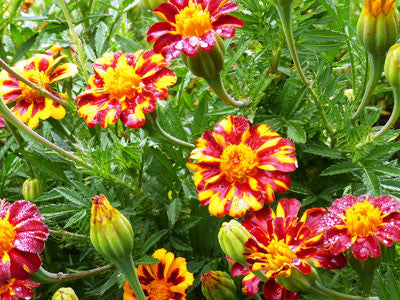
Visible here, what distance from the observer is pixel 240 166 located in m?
0.68

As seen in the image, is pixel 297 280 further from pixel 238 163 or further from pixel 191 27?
pixel 191 27

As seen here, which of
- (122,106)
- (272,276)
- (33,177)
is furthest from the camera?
(33,177)

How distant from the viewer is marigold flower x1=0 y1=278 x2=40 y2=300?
2.17ft

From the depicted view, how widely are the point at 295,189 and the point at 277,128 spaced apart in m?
0.09

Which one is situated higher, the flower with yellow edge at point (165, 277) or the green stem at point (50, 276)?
the green stem at point (50, 276)

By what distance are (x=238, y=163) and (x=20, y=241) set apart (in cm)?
27

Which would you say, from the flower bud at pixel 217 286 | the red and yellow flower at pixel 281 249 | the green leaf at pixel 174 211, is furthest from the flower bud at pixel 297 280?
the green leaf at pixel 174 211

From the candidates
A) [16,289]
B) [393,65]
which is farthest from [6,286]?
[393,65]

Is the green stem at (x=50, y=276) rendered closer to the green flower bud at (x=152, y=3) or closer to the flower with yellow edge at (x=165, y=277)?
the flower with yellow edge at (x=165, y=277)

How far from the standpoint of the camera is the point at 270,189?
0.66 meters

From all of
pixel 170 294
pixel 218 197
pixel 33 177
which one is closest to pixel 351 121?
pixel 218 197

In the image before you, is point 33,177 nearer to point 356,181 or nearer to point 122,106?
point 122,106

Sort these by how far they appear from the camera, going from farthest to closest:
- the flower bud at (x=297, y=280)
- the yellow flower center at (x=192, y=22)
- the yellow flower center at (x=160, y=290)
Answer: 1. the yellow flower center at (x=160, y=290)
2. the yellow flower center at (x=192, y=22)
3. the flower bud at (x=297, y=280)

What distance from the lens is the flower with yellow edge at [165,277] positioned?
0.76 meters
